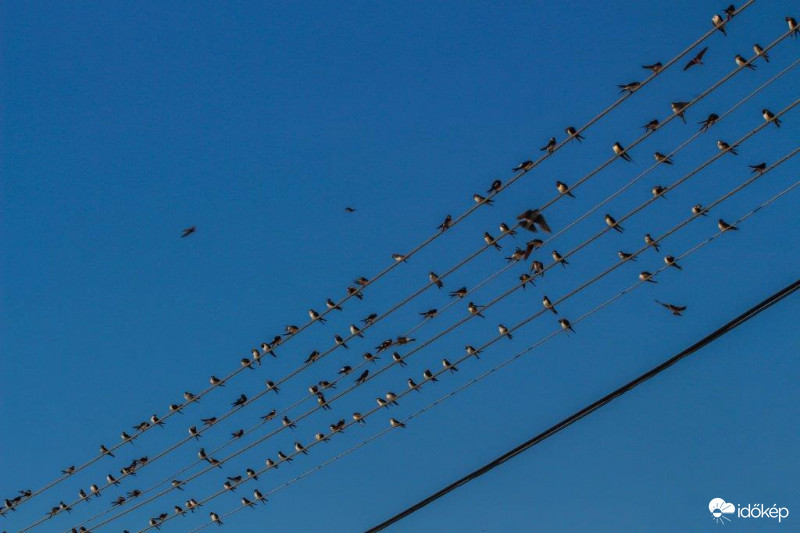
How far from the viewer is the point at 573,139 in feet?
47.3

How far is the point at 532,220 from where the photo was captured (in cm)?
1461

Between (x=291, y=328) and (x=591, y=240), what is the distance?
5.55 m

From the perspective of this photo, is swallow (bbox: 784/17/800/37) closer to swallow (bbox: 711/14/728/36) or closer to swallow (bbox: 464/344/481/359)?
swallow (bbox: 711/14/728/36)

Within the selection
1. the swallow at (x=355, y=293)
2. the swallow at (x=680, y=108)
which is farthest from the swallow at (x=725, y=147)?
the swallow at (x=355, y=293)

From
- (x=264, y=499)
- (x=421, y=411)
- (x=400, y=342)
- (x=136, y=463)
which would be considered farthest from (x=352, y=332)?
(x=136, y=463)

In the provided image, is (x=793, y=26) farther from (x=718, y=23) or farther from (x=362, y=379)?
(x=362, y=379)

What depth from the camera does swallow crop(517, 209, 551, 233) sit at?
14.5 meters

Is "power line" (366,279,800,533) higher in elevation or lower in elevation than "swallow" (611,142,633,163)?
lower

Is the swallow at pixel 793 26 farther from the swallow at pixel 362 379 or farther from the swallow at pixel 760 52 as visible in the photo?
the swallow at pixel 362 379

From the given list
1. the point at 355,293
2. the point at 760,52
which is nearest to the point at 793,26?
the point at 760,52

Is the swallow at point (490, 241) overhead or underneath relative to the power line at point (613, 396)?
overhead

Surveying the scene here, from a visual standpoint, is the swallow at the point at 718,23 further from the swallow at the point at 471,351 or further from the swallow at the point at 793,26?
the swallow at the point at 471,351

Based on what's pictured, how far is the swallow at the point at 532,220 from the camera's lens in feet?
47.7

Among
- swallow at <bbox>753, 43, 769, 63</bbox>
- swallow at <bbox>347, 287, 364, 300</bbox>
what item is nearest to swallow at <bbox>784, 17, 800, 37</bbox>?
swallow at <bbox>753, 43, 769, 63</bbox>
